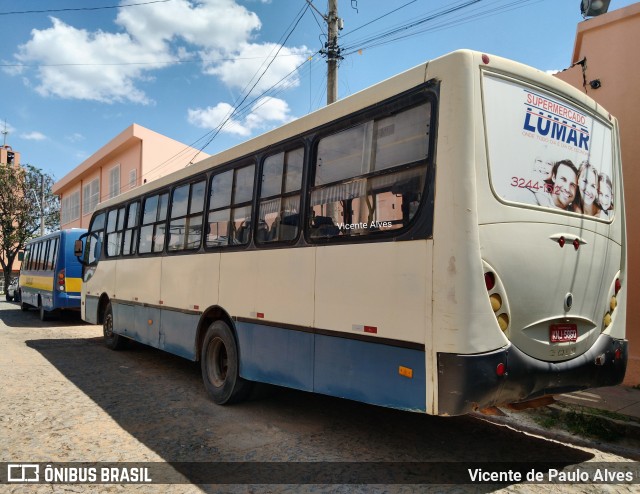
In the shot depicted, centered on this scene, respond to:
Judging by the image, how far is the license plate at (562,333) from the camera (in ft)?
11.6

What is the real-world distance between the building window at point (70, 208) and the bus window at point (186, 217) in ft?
91.6

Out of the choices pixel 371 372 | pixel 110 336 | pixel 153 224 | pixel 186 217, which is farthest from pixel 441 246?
pixel 110 336

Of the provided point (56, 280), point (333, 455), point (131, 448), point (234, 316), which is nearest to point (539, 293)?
point (333, 455)

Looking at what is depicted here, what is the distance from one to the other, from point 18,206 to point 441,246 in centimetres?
3786

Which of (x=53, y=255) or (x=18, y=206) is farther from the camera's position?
(x=18, y=206)

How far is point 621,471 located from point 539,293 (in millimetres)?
1831

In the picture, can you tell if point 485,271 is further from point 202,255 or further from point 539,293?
point 202,255

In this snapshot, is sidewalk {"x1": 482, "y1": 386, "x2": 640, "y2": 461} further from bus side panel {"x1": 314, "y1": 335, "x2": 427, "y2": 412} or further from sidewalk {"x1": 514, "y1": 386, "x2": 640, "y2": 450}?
bus side panel {"x1": 314, "y1": 335, "x2": 427, "y2": 412}

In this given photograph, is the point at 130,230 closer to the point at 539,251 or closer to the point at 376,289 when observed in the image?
the point at 376,289

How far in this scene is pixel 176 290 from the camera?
673 centimetres

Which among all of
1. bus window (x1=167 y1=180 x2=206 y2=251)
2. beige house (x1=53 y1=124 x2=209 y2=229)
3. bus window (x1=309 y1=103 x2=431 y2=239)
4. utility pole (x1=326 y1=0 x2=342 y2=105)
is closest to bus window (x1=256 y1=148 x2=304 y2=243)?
bus window (x1=309 y1=103 x2=431 y2=239)

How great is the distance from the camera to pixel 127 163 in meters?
23.8

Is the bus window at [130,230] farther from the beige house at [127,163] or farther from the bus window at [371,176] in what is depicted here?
the beige house at [127,163]

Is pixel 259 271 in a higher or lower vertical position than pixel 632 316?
higher
